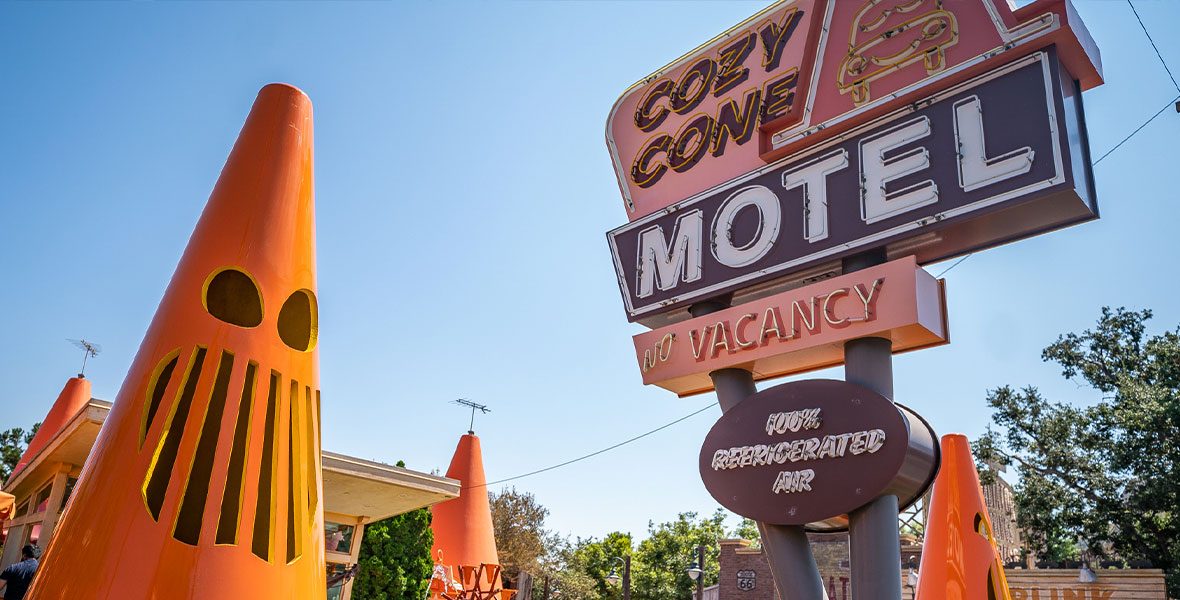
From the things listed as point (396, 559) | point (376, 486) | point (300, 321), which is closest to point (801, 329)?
point (300, 321)

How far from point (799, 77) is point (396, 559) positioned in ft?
40.9

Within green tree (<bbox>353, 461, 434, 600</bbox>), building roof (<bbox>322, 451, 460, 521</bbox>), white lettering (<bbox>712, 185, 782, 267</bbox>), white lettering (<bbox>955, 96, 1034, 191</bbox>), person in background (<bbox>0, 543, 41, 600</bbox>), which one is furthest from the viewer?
green tree (<bbox>353, 461, 434, 600</bbox>)

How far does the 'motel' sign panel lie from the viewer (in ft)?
18.8

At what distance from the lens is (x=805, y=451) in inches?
245

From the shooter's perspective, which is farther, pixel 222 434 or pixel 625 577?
pixel 625 577

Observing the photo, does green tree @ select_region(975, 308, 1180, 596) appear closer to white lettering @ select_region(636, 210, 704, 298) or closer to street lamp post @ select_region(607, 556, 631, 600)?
street lamp post @ select_region(607, 556, 631, 600)

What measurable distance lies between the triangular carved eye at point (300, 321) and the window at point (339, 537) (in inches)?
414

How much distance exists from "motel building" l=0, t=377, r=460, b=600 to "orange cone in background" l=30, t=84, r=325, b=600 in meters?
4.62

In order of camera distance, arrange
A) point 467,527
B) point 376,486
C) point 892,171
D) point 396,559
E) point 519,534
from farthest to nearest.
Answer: point 519,534
point 396,559
point 467,527
point 376,486
point 892,171

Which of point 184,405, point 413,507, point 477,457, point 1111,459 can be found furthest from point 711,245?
point 1111,459

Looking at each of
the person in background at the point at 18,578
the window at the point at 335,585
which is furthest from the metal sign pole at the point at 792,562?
the window at the point at 335,585

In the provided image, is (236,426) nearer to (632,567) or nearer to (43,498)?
(43,498)

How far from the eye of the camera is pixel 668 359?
7746 millimetres

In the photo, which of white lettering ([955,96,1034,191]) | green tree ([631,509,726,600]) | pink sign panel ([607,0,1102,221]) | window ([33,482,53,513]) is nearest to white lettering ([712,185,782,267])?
pink sign panel ([607,0,1102,221])
